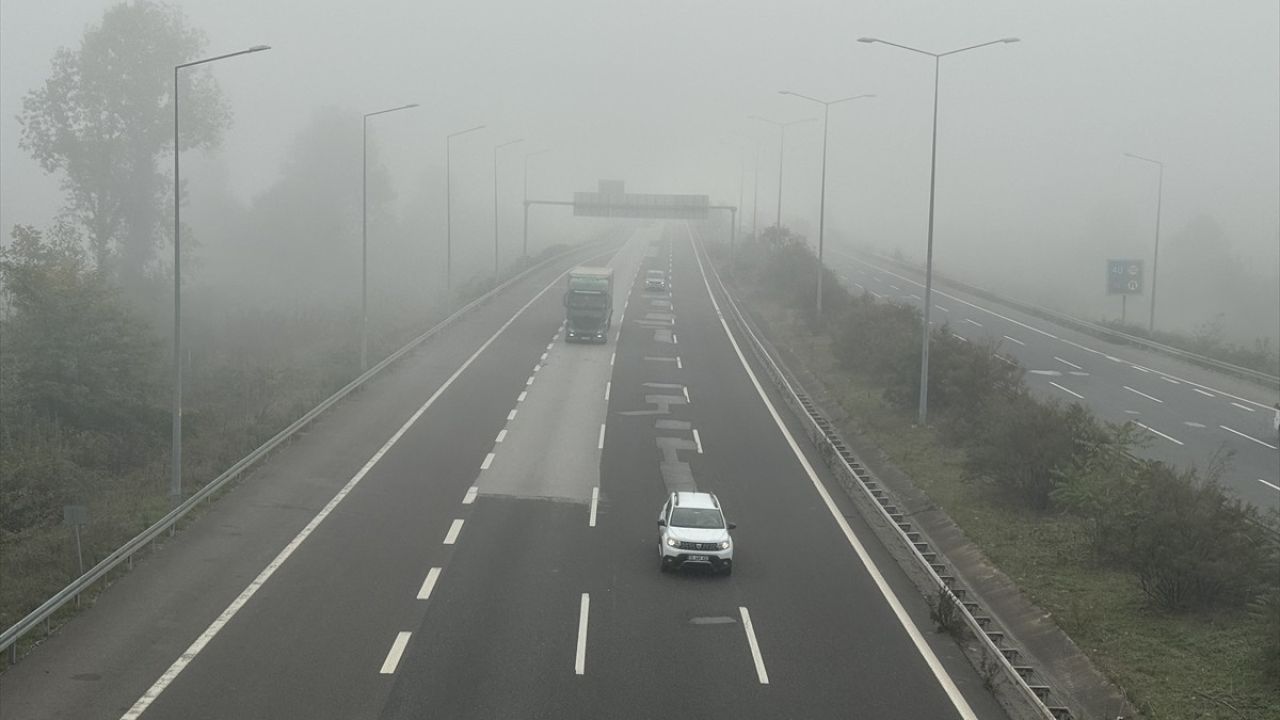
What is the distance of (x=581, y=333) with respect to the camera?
54.3 metres

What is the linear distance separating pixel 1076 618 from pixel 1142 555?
2414 mm

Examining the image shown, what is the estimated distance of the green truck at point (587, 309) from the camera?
5419cm

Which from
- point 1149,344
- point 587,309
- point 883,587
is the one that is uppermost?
point 587,309

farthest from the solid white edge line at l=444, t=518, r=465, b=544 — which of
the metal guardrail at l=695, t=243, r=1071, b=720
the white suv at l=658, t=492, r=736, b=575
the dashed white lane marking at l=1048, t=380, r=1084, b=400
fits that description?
the dashed white lane marking at l=1048, t=380, r=1084, b=400

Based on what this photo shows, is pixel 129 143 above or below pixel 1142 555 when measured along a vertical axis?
above

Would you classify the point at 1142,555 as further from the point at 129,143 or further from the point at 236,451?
the point at 129,143

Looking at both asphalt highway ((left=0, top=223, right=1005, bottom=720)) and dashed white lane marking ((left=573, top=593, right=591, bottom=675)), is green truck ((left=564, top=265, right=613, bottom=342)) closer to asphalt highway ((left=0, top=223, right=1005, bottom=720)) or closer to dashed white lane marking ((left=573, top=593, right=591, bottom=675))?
asphalt highway ((left=0, top=223, right=1005, bottom=720))

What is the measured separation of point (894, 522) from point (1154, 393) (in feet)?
85.2

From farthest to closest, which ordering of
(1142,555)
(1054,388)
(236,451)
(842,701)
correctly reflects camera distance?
(1054,388) → (236,451) → (1142,555) → (842,701)

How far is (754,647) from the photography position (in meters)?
18.6

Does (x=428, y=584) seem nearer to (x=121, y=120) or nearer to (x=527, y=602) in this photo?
(x=527, y=602)

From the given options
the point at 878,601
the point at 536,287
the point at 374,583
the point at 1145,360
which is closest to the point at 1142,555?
the point at 878,601

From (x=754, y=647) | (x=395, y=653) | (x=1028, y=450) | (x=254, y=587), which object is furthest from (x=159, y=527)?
(x=1028, y=450)

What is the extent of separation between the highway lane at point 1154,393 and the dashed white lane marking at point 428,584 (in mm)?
15645
